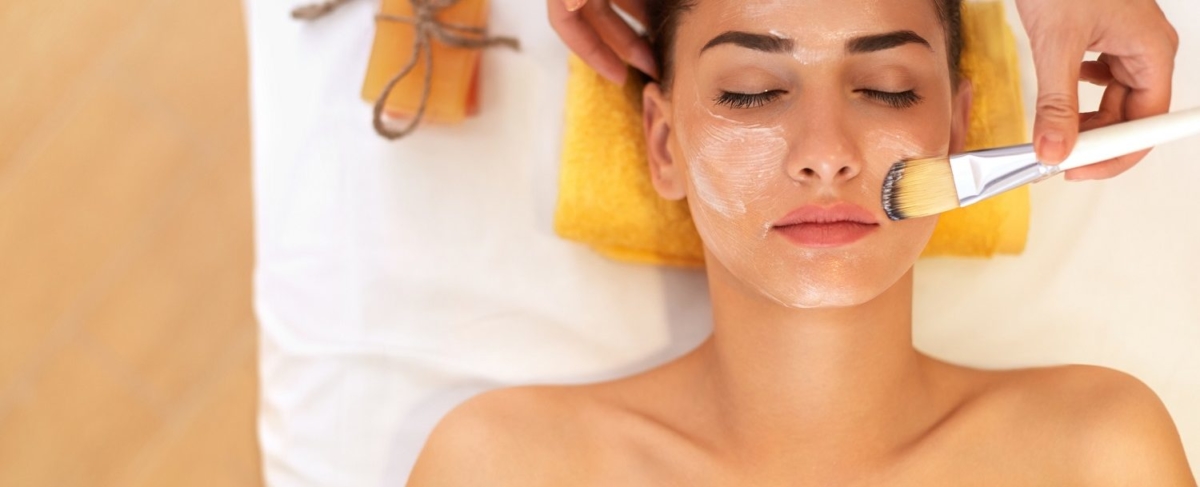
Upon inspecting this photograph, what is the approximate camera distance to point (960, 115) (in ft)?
4.52

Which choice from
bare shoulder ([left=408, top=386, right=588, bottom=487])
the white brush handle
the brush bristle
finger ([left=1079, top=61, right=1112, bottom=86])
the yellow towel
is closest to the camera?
the white brush handle

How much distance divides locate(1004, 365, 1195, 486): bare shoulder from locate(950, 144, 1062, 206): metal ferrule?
41 centimetres

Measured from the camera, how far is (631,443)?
1433 mm

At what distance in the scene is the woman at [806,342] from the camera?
1.20 meters

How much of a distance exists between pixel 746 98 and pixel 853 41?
131 millimetres

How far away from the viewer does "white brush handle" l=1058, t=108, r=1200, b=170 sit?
104 centimetres

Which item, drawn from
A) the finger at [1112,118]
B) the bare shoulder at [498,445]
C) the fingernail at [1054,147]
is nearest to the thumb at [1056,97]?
the fingernail at [1054,147]

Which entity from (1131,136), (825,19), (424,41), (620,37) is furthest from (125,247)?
(1131,136)

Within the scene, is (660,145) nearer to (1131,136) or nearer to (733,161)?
(733,161)

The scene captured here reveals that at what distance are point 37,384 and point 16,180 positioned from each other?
375mm

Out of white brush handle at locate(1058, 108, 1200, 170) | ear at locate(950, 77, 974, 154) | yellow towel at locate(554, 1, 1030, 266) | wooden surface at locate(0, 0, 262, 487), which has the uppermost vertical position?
white brush handle at locate(1058, 108, 1200, 170)

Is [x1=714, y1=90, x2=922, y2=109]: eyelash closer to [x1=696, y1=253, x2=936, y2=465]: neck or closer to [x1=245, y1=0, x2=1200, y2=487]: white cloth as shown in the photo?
[x1=696, y1=253, x2=936, y2=465]: neck

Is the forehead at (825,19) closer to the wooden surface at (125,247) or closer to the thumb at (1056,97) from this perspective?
the thumb at (1056,97)

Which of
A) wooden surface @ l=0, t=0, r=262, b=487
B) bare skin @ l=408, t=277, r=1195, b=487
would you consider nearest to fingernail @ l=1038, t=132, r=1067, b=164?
bare skin @ l=408, t=277, r=1195, b=487
